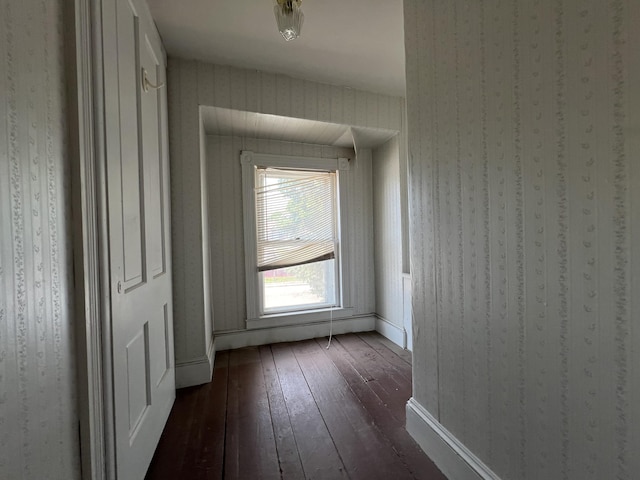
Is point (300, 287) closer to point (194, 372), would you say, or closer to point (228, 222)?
point (228, 222)

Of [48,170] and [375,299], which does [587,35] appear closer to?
[48,170]

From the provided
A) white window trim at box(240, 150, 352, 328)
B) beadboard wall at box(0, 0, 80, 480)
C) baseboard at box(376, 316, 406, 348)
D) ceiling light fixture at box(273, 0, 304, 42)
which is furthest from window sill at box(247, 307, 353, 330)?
ceiling light fixture at box(273, 0, 304, 42)

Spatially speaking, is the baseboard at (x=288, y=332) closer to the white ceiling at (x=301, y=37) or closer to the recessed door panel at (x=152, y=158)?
the recessed door panel at (x=152, y=158)

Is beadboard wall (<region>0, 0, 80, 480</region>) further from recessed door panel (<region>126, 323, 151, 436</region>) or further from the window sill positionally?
the window sill

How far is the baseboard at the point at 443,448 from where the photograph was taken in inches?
44.5

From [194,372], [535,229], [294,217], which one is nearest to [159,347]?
[194,372]

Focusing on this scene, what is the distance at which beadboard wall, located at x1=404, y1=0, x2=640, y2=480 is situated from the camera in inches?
27.6

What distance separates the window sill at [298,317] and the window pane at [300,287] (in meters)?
0.08

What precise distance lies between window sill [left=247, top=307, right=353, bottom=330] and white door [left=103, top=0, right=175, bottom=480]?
1.03 m

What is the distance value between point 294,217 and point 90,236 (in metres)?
2.07

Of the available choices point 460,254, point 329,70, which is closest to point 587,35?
point 460,254

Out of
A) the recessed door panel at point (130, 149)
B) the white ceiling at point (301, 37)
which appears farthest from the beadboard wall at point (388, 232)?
the recessed door panel at point (130, 149)

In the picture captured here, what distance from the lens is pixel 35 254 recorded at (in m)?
0.71

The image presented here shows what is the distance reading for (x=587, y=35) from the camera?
74 centimetres
